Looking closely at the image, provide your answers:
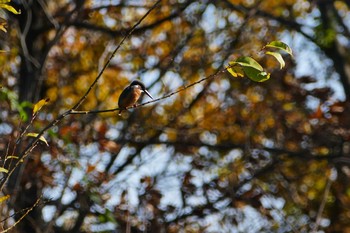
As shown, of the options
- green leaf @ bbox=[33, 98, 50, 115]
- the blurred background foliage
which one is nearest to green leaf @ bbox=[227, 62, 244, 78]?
green leaf @ bbox=[33, 98, 50, 115]

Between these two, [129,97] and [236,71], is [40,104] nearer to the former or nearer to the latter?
[129,97]

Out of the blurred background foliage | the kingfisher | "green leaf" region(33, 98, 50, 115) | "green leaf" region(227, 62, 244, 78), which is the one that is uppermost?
"green leaf" region(33, 98, 50, 115)

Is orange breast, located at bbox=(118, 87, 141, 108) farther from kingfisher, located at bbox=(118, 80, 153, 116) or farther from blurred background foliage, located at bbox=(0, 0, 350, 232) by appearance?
blurred background foliage, located at bbox=(0, 0, 350, 232)

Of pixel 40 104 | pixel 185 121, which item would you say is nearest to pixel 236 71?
pixel 40 104

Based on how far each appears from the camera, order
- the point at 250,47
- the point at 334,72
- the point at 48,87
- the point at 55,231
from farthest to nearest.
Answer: the point at 334,72 < the point at 48,87 < the point at 250,47 < the point at 55,231

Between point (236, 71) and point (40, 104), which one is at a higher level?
point (40, 104)

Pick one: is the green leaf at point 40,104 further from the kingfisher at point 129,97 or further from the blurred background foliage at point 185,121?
the blurred background foliage at point 185,121

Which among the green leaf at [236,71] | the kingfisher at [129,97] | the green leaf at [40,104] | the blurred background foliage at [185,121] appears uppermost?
the green leaf at [40,104]

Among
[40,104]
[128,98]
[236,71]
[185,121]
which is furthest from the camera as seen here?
[185,121]

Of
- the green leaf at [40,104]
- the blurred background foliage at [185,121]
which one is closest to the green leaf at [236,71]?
the green leaf at [40,104]

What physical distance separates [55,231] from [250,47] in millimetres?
3815

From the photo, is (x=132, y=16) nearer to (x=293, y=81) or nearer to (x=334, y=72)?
(x=293, y=81)

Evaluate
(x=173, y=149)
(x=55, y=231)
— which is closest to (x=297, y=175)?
(x=173, y=149)

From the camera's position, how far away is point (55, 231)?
27.1 ft
